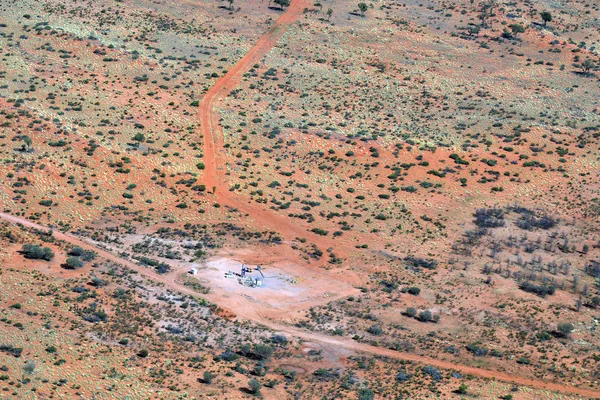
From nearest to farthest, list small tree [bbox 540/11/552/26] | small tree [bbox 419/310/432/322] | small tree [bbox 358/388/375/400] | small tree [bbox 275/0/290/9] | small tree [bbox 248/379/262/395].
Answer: small tree [bbox 248/379/262/395], small tree [bbox 358/388/375/400], small tree [bbox 419/310/432/322], small tree [bbox 275/0/290/9], small tree [bbox 540/11/552/26]

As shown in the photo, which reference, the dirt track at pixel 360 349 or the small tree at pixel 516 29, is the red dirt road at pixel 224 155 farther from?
the small tree at pixel 516 29

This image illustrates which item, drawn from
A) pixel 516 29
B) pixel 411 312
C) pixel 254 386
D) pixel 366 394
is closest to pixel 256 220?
pixel 411 312

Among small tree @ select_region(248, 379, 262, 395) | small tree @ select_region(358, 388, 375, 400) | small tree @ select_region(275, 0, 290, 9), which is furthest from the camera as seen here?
small tree @ select_region(275, 0, 290, 9)

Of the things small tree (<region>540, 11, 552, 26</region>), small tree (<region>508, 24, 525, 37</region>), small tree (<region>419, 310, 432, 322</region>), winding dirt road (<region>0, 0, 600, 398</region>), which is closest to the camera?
winding dirt road (<region>0, 0, 600, 398</region>)

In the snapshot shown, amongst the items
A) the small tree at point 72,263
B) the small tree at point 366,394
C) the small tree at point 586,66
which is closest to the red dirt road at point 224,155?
the small tree at point 72,263

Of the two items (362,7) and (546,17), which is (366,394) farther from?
(546,17)

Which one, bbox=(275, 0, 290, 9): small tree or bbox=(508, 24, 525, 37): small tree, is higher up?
bbox=(508, 24, 525, 37): small tree

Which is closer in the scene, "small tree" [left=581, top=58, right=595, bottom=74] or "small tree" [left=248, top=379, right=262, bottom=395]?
"small tree" [left=248, top=379, right=262, bottom=395]

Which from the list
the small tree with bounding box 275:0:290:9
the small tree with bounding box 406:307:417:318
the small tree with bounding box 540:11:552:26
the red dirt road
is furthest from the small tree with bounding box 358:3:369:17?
the small tree with bounding box 406:307:417:318

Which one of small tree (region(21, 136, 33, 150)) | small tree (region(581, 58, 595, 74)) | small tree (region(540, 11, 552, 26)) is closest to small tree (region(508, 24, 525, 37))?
small tree (region(540, 11, 552, 26))

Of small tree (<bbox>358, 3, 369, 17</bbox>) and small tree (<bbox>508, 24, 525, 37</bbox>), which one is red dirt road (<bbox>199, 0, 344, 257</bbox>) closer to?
small tree (<bbox>358, 3, 369, 17</bbox>)

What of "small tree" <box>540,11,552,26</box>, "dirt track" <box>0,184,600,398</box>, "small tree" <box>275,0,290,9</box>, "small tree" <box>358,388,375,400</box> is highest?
"small tree" <box>540,11,552,26</box>

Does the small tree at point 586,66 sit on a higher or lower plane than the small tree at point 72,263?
higher

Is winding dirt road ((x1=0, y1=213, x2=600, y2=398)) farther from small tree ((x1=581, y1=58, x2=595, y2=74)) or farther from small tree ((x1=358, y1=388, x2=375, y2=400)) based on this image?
small tree ((x1=581, y1=58, x2=595, y2=74))
